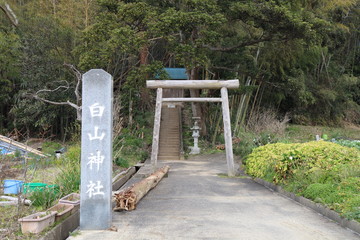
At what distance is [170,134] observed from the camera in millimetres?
19016

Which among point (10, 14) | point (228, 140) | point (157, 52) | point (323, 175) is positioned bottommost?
point (323, 175)

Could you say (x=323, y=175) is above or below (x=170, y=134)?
below

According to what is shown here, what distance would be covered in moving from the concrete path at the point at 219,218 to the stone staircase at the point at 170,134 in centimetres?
910

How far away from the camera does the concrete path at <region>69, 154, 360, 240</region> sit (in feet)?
14.5

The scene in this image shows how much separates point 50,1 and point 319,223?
60.0ft

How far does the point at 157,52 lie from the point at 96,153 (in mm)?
19499

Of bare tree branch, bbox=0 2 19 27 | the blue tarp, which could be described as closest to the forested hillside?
bare tree branch, bbox=0 2 19 27

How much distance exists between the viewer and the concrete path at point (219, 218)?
4.41 m

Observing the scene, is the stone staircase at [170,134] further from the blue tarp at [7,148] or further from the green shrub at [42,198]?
the green shrub at [42,198]

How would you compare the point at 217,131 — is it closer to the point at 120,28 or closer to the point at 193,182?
the point at 120,28

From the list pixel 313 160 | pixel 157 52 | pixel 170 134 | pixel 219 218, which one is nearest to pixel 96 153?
pixel 219 218

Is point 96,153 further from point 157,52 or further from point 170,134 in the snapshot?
point 157,52

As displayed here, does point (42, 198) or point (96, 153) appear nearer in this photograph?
point (96, 153)

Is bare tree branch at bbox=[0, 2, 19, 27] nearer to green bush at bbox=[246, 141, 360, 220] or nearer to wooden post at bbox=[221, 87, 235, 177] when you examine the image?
wooden post at bbox=[221, 87, 235, 177]
